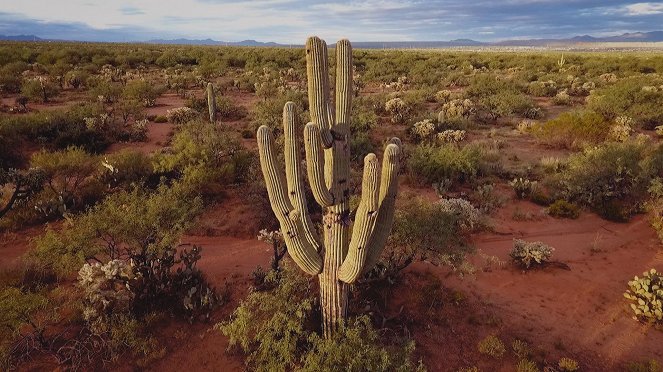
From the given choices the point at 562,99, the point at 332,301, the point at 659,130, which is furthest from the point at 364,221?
the point at 562,99

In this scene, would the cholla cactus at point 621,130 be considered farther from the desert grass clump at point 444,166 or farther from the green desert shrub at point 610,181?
the desert grass clump at point 444,166

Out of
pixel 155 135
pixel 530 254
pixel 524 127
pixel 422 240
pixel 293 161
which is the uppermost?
pixel 293 161

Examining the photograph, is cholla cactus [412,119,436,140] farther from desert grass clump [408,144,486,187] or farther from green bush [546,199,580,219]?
green bush [546,199,580,219]

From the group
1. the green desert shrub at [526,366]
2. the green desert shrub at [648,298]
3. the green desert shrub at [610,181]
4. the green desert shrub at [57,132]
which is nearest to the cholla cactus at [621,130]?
the green desert shrub at [610,181]

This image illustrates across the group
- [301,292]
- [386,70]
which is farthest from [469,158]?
[386,70]

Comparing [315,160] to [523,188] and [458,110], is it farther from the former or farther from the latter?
[458,110]

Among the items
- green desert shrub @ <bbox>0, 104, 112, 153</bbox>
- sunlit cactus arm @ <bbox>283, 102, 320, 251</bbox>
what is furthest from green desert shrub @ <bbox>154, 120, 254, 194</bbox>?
sunlit cactus arm @ <bbox>283, 102, 320, 251</bbox>

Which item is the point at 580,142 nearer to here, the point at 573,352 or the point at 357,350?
the point at 573,352
